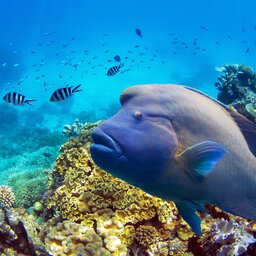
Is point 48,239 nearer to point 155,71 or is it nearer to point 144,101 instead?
point 144,101

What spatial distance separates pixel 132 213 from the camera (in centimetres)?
398

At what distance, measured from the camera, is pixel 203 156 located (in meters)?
1.69

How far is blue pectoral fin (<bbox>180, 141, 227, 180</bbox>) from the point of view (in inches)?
66.6

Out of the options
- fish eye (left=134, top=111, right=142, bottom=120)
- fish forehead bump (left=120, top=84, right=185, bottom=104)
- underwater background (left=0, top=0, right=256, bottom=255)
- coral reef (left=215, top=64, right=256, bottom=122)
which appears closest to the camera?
fish eye (left=134, top=111, right=142, bottom=120)

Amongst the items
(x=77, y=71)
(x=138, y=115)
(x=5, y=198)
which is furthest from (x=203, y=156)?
(x=77, y=71)

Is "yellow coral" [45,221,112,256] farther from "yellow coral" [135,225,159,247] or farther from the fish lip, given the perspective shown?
the fish lip

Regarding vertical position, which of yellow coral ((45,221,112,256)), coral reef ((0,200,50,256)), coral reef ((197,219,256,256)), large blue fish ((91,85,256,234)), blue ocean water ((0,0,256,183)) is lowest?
blue ocean water ((0,0,256,183))

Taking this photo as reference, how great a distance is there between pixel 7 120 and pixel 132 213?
22.8 metres

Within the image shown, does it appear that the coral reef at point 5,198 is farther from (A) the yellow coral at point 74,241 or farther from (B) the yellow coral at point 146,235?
(B) the yellow coral at point 146,235

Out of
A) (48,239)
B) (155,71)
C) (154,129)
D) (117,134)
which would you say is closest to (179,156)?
(154,129)

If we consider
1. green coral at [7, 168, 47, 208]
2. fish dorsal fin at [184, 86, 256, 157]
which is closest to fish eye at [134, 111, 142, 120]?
fish dorsal fin at [184, 86, 256, 157]

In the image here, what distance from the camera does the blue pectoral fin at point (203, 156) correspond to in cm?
169

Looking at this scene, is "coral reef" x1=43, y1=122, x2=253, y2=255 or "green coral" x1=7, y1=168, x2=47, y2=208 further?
"green coral" x1=7, y1=168, x2=47, y2=208

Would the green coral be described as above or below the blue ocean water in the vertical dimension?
above
